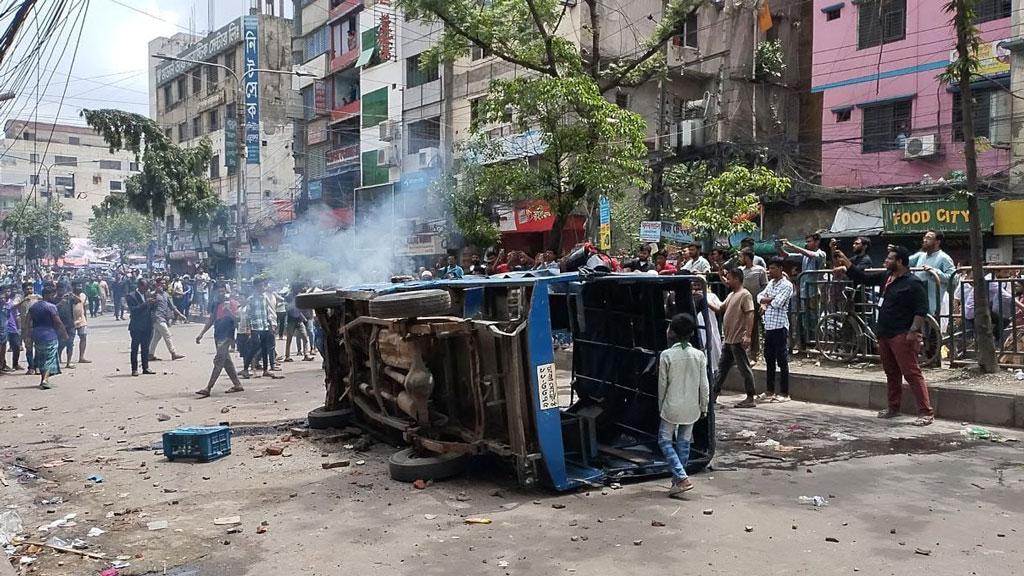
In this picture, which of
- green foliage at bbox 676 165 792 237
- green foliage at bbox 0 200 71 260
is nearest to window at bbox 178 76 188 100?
green foliage at bbox 0 200 71 260

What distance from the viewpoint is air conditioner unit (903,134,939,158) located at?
2195 cm

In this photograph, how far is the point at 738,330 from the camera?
9.47 metres

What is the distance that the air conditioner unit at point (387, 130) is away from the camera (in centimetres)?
3538

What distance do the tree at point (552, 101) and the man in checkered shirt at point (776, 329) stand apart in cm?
346

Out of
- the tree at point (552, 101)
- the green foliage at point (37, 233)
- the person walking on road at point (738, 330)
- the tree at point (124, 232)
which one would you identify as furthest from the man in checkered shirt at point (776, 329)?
the tree at point (124, 232)

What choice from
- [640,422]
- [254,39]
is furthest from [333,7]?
[640,422]

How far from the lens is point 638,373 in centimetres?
718

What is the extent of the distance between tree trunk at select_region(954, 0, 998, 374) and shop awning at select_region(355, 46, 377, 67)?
99.6 feet

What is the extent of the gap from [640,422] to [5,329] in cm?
1342

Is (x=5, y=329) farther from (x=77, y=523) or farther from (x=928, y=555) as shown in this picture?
(x=928, y=555)

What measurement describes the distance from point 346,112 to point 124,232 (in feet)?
89.3

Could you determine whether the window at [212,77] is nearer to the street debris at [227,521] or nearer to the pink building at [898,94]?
the pink building at [898,94]

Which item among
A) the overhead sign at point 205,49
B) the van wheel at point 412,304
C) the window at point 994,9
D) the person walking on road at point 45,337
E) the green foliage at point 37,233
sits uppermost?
the overhead sign at point 205,49

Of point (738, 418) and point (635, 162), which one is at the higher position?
point (635, 162)
